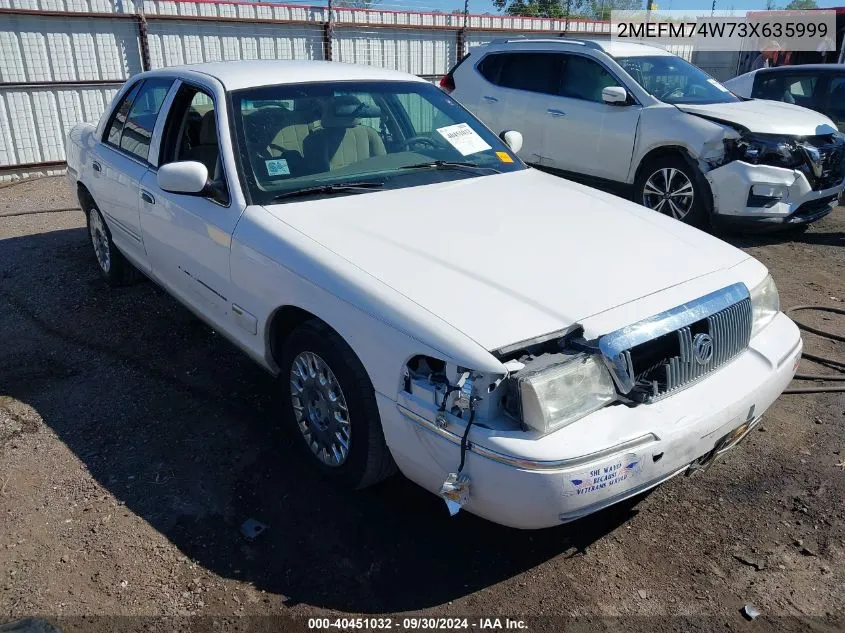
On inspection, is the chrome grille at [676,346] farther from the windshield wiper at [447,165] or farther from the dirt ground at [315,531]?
the windshield wiper at [447,165]

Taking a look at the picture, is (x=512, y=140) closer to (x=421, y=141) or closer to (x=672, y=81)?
(x=421, y=141)

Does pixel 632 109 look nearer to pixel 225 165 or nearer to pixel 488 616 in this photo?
pixel 225 165

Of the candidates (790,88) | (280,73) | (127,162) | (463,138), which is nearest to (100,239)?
(127,162)

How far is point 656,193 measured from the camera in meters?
7.30

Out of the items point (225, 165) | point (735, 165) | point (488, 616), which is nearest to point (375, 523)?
point (488, 616)

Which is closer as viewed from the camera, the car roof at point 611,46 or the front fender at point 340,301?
the front fender at point 340,301

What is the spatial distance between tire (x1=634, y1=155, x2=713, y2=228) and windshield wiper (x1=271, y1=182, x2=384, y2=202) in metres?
4.31

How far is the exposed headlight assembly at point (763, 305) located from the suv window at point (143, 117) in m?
3.59

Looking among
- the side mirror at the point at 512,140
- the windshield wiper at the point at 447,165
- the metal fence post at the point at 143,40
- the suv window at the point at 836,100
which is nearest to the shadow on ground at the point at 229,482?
the windshield wiper at the point at 447,165

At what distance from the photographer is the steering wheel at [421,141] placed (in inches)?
164

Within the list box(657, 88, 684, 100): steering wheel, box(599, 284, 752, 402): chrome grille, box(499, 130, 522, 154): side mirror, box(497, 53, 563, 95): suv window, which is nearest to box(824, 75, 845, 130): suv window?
box(657, 88, 684, 100): steering wheel

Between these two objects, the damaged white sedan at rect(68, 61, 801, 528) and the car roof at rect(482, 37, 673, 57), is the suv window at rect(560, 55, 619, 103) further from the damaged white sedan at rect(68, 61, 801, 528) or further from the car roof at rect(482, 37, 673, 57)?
the damaged white sedan at rect(68, 61, 801, 528)

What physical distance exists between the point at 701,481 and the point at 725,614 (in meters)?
0.86

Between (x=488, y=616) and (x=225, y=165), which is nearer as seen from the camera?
Result: (x=488, y=616)
